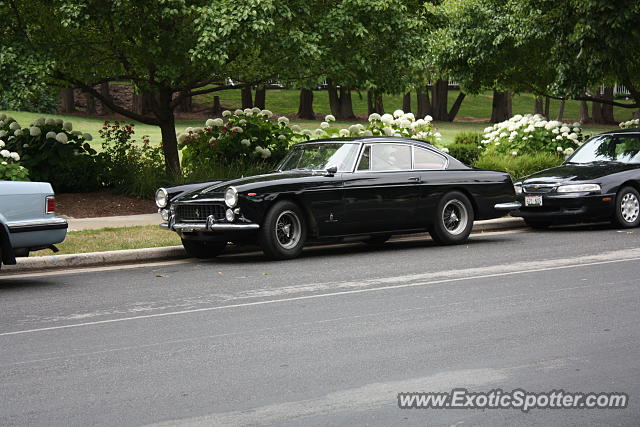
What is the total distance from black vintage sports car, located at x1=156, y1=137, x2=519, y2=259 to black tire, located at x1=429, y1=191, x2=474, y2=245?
0.05 ft

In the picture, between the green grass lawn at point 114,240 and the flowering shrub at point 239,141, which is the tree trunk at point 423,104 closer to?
the flowering shrub at point 239,141

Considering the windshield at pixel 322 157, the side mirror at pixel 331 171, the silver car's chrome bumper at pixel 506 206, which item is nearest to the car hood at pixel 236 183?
the side mirror at pixel 331 171

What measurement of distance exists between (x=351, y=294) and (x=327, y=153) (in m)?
4.05

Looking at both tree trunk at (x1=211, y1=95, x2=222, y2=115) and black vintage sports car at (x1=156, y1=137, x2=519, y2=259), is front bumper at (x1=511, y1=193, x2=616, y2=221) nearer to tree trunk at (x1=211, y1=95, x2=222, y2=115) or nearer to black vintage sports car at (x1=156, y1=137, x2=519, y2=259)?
black vintage sports car at (x1=156, y1=137, x2=519, y2=259)

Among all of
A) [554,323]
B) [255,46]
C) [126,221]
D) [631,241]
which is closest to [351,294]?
[554,323]

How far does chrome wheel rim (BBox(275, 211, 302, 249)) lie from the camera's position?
1241 centimetres

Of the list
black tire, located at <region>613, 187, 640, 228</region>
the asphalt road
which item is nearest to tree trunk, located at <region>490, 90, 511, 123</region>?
black tire, located at <region>613, 187, 640, 228</region>

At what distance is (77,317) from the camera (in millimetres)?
8727

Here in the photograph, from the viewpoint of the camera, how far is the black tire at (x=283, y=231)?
40.0 ft

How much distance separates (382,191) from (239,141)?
25.7ft

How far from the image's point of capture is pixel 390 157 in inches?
534

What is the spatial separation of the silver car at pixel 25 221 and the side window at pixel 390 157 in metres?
4.50

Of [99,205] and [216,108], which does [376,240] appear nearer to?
[99,205]

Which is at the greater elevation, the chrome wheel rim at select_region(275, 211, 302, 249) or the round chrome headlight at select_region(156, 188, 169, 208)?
the round chrome headlight at select_region(156, 188, 169, 208)
